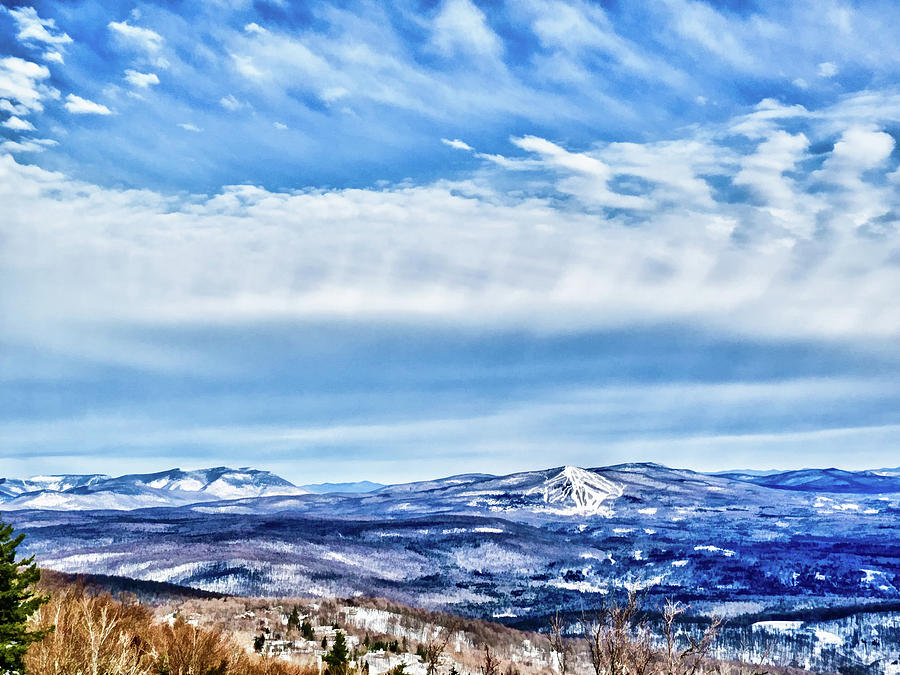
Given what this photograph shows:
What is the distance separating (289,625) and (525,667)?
195 ft

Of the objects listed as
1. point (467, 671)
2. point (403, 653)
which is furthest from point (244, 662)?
point (467, 671)

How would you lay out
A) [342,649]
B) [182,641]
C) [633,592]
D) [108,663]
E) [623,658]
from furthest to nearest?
[342,649]
[182,641]
[108,663]
[633,592]
[623,658]

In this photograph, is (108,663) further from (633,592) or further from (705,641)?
(705,641)

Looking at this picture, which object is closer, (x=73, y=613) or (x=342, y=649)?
(x=73, y=613)

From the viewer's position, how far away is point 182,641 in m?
36.8

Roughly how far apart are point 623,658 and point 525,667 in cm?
18950

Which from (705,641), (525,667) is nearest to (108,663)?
(705,641)

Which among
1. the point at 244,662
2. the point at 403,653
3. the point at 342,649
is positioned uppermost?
the point at 244,662

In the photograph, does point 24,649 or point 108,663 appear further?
point 108,663

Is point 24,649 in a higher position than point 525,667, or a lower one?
higher

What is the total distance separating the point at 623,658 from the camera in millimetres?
22469

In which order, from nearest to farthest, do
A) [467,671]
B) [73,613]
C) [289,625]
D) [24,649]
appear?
[24,649]
[73,613]
[467,671]
[289,625]

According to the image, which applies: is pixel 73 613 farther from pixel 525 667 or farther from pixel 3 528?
pixel 525 667

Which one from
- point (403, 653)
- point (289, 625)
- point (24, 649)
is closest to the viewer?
point (24, 649)
